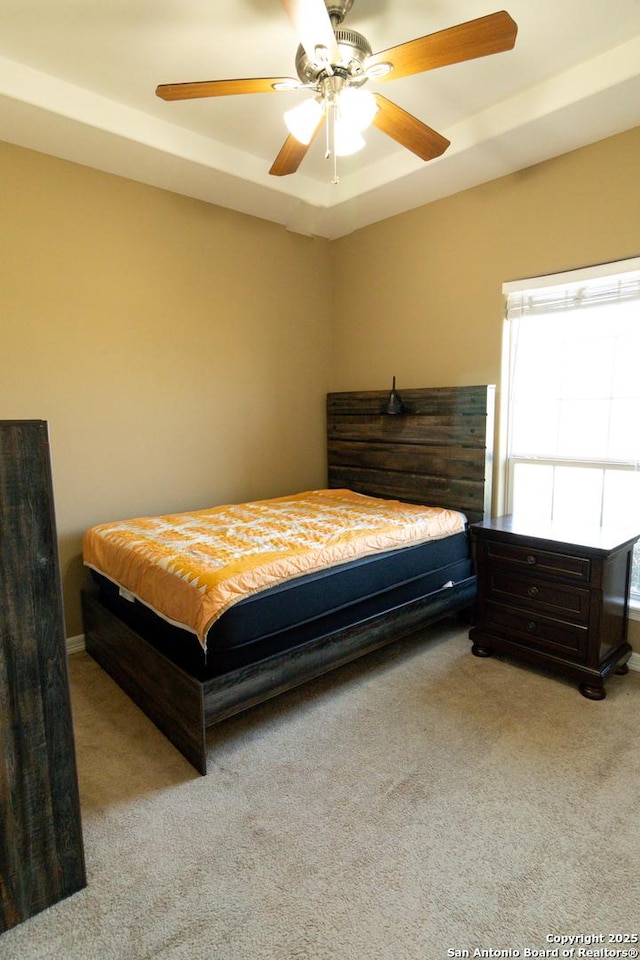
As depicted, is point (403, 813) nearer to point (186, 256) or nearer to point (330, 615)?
point (330, 615)

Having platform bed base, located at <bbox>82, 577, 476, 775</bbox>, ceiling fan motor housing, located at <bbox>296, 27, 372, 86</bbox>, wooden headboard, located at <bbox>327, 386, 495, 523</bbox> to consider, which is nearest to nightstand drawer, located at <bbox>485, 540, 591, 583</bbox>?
platform bed base, located at <bbox>82, 577, 476, 775</bbox>

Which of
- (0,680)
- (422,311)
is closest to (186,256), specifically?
(422,311)

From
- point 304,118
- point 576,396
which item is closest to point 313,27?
point 304,118

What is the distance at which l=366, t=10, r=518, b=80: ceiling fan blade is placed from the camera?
4.84ft

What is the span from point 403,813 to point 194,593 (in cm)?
104

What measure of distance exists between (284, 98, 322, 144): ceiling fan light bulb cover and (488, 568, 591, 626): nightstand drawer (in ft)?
7.28

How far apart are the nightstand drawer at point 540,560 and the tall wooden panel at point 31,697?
2.07 m

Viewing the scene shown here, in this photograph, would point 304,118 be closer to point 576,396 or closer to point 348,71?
point 348,71

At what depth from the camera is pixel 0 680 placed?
1257mm

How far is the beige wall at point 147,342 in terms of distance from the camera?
2.68 m

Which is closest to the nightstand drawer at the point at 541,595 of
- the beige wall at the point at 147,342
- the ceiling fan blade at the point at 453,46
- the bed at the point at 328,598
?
the bed at the point at 328,598

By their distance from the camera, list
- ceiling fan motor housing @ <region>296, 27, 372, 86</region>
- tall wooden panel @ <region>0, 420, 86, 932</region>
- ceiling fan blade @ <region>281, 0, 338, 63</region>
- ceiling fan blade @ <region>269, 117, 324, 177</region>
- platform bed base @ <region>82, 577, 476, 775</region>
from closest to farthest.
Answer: tall wooden panel @ <region>0, 420, 86, 932</region>, ceiling fan blade @ <region>281, 0, 338, 63</region>, ceiling fan motor housing @ <region>296, 27, 372, 86</region>, platform bed base @ <region>82, 577, 476, 775</region>, ceiling fan blade @ <region>269, 117, 324, 177</region>

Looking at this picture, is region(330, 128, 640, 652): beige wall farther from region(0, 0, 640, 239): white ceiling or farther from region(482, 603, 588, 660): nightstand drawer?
region(482, 603, 588, 660): nightstand drawer

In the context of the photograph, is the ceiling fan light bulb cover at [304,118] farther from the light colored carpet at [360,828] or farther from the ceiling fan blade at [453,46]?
the light colored carpet at [360,828]
